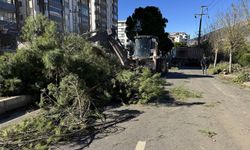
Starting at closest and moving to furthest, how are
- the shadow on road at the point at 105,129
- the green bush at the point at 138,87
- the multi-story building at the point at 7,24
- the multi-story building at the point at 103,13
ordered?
the shadow on road at the point at 105,129 → the green bush at the point at 138,87 → the multi-story building at the point at 7,24 → the multi-story building at the point at 103,13

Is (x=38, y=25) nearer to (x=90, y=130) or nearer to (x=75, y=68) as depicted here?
(x=75, y=68)

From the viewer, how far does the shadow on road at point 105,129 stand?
6766 millimetres

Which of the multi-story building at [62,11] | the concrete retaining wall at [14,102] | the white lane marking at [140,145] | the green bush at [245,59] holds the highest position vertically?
the multi-story building at [62,11]

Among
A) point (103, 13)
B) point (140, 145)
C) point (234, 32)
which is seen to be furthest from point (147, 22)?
point (103, 13)

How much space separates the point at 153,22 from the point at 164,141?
40074 millimetres

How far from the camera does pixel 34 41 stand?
40.0 ft

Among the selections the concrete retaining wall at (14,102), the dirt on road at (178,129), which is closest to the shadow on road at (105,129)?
the dirt on road at (178,129)

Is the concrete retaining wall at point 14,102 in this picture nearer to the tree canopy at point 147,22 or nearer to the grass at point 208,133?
the grass at point 208,133

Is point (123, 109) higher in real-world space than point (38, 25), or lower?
lower

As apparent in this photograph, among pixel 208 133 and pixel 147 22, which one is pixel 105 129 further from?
pixel 147 22

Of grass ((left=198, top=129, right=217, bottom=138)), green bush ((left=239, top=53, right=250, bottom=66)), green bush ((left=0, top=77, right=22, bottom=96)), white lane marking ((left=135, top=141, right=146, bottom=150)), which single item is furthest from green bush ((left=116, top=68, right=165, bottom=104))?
green bush ((left=239, top=53, right=250, bottom=66))

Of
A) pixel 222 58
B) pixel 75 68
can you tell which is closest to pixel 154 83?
pixel 75 68

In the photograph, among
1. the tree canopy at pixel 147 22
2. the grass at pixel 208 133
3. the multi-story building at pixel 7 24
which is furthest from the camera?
the tree canopy at pixel 147 22

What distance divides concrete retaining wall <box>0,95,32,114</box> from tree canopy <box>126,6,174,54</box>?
35544 millimetres
